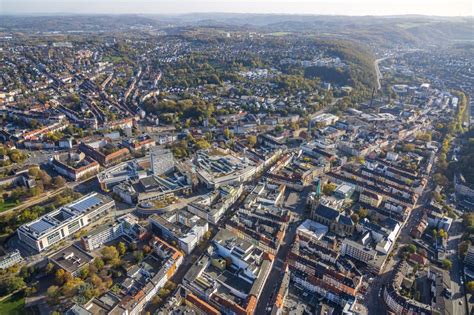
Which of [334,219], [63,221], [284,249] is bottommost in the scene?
[284,249]

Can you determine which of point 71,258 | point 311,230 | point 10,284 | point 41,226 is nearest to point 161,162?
point 41,226

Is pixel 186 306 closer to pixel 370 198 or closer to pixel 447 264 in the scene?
pixel 447 264

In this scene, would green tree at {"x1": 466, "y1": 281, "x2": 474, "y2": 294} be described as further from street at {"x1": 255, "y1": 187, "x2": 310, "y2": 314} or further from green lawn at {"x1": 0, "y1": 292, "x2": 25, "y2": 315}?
green lawn at {"x1": 0, "y1": 292, "x2": 25, "y2": 315}

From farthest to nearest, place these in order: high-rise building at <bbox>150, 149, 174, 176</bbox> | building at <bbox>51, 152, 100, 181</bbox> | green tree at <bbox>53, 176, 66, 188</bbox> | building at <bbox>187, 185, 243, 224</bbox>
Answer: building at <bbox>51, 152, 100, 181</bbox> < high-rise building at <bbox>150, 149, 174, 176</bbox> < green tree at <bbox>53, 176, 66, 188</bbox> < building at <bbox>187, 185, 243, 224</bbox>

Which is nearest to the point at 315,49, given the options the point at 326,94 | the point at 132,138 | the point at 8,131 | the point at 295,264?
the point at 326,94

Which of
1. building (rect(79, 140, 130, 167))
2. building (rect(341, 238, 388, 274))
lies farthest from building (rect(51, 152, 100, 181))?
building (rect(341, 238, 388, 274))
